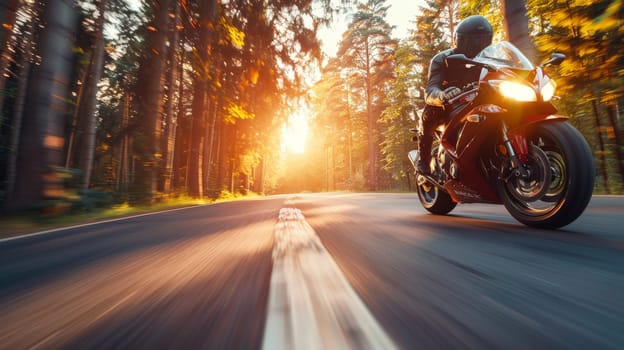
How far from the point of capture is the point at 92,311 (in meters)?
1.00

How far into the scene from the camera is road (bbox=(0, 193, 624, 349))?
2.48ft

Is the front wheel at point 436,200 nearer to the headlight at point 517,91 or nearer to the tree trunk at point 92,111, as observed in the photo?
the headlight at point 517,91

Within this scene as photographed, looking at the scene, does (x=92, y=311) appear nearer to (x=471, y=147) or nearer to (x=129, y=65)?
(x=471, y=147)

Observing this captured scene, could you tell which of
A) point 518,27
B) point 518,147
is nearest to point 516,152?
point 518,147

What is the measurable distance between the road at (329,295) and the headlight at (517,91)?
1.01 metres

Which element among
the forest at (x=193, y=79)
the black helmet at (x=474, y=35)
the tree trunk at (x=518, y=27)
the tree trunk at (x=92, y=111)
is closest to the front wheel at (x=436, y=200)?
the black helmet at (x=474, y=35)

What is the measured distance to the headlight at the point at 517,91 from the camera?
2.35 meters

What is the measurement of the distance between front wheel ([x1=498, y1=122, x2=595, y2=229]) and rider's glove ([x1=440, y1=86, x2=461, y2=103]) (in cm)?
82

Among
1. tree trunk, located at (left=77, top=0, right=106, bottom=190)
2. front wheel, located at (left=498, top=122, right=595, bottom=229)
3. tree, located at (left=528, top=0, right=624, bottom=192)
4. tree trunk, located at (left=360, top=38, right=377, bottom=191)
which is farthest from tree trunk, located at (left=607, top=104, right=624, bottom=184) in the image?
tree trunk, located at (left=360, top=38, right=377, bottom=191)

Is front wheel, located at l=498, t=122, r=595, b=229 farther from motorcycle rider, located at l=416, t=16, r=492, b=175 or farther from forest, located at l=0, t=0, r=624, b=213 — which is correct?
forest, located at l=0, t=0, r=624, b=213

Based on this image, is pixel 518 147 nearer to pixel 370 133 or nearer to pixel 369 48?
pixel 370 133

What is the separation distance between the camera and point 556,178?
7.65ft

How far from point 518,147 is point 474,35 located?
144 centimetres

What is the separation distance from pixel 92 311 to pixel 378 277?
3.33 ft
